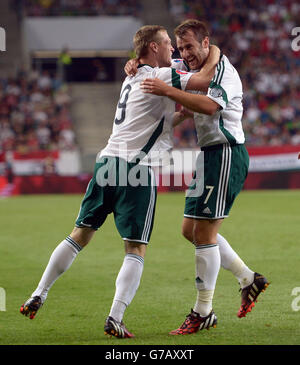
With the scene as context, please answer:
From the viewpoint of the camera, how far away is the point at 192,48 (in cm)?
556

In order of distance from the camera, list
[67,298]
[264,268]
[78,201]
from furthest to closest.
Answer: [78,201] → [264,268] → [67,298]

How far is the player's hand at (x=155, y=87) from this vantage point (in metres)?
5.23

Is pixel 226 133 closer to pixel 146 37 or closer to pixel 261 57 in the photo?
pixel 146 37

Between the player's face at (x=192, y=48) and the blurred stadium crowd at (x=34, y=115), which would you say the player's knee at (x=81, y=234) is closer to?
the player's face at (x=192, y=48)

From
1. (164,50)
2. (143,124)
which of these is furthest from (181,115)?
(164,50)

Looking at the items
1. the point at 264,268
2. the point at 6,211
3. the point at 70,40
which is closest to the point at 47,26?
the point at 70,40

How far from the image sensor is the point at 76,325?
577 cm

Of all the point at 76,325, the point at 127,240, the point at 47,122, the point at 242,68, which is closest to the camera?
the point at 127,240

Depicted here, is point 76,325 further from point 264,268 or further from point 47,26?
point 47,26

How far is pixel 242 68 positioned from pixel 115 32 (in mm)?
5857

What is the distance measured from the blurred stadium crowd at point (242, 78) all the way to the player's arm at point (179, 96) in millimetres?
17618

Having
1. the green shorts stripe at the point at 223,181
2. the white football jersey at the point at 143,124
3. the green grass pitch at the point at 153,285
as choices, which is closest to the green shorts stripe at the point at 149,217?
the white football jersey at the point at 143,124

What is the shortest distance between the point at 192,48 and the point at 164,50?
0.23 m

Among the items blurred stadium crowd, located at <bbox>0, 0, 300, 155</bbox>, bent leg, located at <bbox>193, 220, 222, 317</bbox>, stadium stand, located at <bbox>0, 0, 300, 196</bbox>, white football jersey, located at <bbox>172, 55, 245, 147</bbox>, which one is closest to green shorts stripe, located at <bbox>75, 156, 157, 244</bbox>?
bent leg, located at <bbox>193, 220, 222, 317</bbox>
